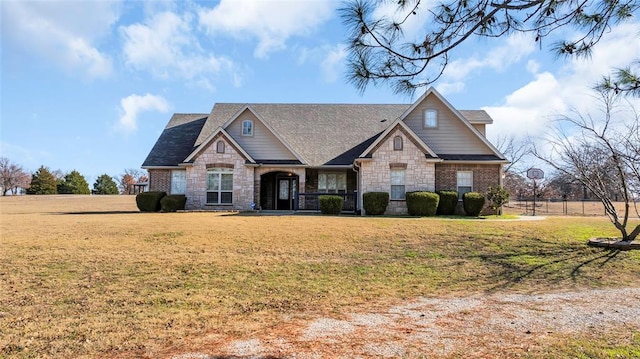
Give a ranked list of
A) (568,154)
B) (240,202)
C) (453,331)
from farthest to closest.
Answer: (240,202) → (568,154) → (453,331)

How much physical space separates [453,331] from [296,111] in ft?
77.5

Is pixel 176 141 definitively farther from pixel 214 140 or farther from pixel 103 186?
pixel 103 186

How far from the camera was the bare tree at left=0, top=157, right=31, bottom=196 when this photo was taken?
213ft

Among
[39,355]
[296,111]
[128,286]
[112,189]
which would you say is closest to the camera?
[39,355]

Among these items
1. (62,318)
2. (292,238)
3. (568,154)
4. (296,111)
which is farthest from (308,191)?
(62,318)

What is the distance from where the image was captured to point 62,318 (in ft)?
20.4

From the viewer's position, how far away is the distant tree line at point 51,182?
2180 inches

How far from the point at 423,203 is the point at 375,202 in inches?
86.4

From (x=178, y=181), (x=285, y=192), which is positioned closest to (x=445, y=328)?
(x=285, y=192)

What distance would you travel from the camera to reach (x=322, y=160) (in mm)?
23781

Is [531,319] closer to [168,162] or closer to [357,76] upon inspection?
[357,76]

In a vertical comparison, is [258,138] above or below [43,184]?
above

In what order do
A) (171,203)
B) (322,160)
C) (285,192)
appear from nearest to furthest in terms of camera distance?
(171,203), (322,160), (285,192)

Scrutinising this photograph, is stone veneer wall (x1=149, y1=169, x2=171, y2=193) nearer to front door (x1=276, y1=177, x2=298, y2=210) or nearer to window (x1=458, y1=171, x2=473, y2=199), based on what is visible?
front door (x1=276, y1=177, x2=298, y2=210)
